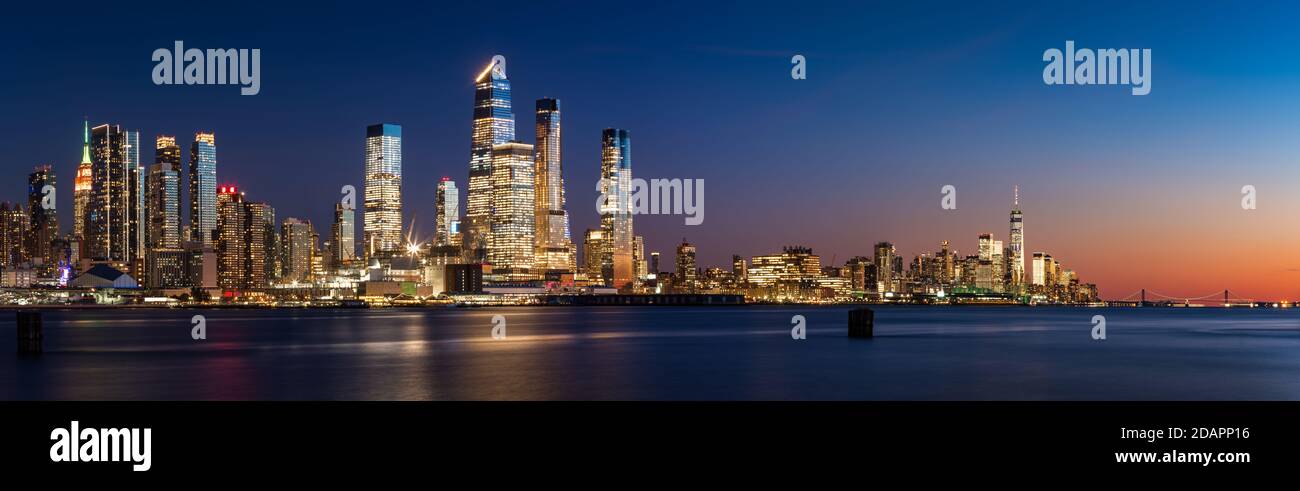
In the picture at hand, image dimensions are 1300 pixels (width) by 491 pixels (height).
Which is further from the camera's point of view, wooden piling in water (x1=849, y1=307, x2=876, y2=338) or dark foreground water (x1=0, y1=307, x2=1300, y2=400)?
wooden piling in water (x1=849, y1=307, x2=876, y2=338)

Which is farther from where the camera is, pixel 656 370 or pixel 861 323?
pixel 861 323

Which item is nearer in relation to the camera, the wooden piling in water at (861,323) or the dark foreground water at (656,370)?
the dark foreground water at (656,370)

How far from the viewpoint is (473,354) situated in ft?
226

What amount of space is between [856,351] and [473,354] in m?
24.9
